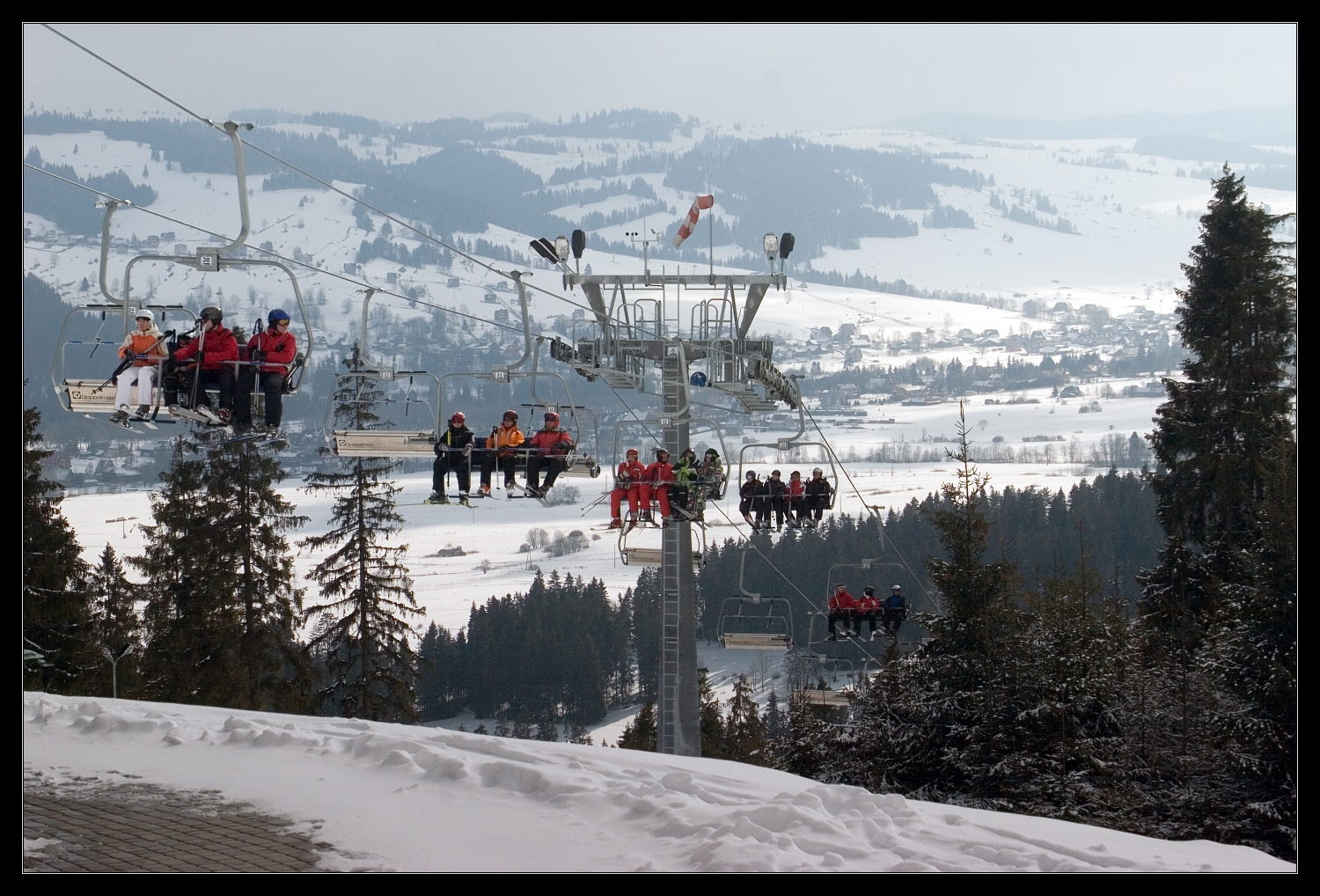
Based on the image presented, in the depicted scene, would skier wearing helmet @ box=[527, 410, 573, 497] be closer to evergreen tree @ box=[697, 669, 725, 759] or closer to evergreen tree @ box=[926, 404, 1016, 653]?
evergreen tree @ box=[926, 404, 1016, 653]

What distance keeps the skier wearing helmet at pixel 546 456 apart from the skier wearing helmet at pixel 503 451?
21cm

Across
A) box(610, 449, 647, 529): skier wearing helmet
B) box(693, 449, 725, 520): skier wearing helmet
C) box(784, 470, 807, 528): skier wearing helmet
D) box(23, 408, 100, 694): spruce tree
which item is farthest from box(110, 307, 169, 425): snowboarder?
box(23, 408, 100, 694): spruce tree

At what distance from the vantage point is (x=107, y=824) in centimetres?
1132

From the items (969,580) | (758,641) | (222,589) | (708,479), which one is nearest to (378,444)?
(708,479)

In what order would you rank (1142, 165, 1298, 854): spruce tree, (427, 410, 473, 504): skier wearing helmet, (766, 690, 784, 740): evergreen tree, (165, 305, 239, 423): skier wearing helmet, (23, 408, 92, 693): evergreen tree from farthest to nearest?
(766, 690, 784, 740): evergreen tree
(23, 408, 92, 693): evergreen tree
(1142, 165, 1298, 854): spruce tree
(427, 410, 473, 504): skier wearing helmet
(165, 305, 239, 423): skier wearing helmet

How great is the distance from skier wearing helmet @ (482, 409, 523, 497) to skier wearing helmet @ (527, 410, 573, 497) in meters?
0.21

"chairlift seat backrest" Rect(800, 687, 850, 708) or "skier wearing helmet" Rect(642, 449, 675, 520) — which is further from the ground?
"skier wearing helmet" Rect(642, 449, 675, 520)

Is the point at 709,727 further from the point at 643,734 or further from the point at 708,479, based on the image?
the point at 708,479

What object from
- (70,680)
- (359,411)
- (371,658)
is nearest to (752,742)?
(371,658)

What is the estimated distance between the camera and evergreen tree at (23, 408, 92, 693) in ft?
104

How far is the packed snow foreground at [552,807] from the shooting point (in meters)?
10.7

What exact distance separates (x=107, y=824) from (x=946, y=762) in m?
13.6

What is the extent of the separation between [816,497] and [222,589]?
1882cm

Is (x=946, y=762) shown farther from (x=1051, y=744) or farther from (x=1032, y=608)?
(x=1032, y=608)
